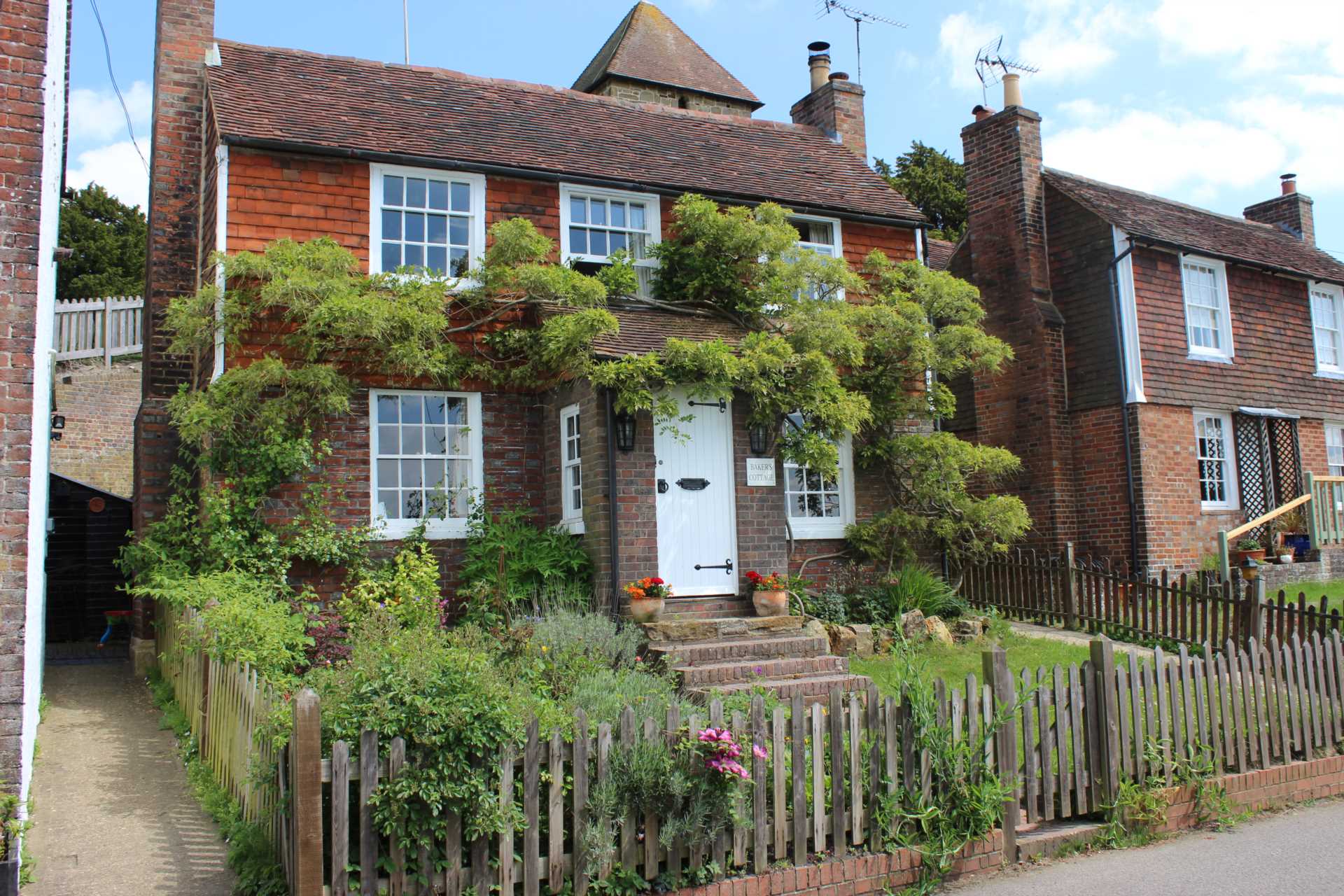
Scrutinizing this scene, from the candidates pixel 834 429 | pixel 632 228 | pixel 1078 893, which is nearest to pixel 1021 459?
pixel 834 429

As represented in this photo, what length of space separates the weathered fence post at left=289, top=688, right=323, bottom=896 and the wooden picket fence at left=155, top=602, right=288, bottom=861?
489 mm

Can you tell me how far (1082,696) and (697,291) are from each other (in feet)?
24.7

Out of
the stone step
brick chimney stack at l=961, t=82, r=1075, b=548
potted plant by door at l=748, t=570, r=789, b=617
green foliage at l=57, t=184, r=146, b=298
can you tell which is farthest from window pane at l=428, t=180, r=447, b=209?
green foliage at l=57, t=184, r=146, b=298

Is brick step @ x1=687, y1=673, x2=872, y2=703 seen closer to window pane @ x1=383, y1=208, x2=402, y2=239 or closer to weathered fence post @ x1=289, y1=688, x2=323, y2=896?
weathered fence post @ x1=289, y1=688, x2=323, y2=896

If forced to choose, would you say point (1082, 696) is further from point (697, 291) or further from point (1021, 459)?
point (1021, 459)

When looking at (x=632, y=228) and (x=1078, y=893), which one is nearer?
(x=1078, y=893)

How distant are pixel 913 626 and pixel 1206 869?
5.87 m

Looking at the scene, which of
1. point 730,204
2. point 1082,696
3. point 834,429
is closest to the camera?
point 1082,696

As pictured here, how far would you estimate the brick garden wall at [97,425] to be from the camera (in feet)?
76.5

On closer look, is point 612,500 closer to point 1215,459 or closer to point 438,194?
point 438,194

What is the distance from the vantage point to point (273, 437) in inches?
436

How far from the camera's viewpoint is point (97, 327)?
23.6 metres

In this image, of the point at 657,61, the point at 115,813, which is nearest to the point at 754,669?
the point at 115,813

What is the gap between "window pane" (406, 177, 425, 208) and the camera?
12508 millimetres
